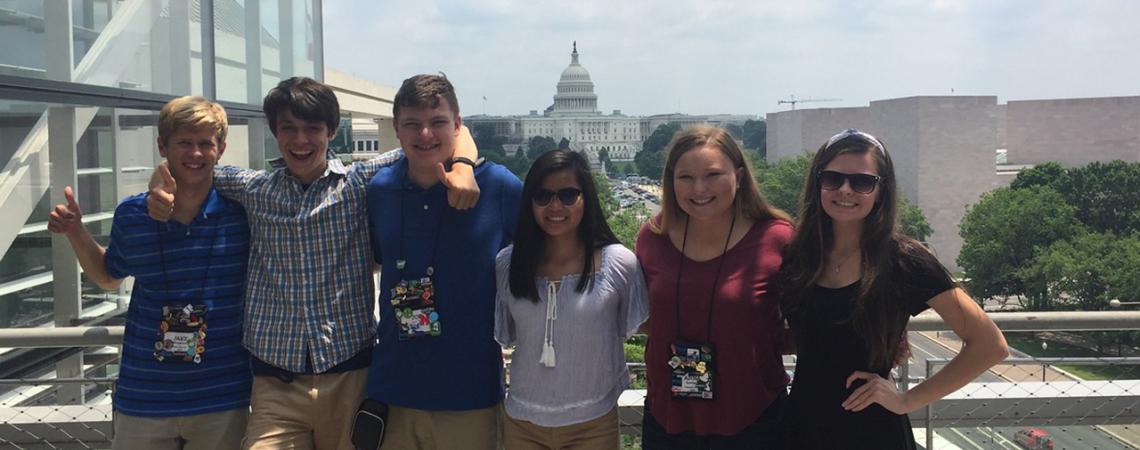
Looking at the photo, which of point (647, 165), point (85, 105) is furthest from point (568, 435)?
point (647, 165)

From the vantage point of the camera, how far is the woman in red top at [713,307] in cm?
248

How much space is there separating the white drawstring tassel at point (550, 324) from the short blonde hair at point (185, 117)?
118 cm

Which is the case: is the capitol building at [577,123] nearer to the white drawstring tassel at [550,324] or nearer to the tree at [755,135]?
the tree at [755,135]

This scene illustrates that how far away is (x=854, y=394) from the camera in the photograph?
2.43 m

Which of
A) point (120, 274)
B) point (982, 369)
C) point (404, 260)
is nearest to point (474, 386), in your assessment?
point (404, 260)

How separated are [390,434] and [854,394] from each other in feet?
4.54

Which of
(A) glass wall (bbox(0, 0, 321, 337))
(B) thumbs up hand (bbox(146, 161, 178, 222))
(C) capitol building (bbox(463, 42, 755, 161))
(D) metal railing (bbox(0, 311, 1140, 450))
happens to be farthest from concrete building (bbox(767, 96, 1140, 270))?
(C) capitol building (bbox(463, 42, 755, 161))

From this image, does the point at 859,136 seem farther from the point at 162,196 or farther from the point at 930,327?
the point at 162,196

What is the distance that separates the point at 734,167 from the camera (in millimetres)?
2643

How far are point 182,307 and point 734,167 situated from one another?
5.61 ft

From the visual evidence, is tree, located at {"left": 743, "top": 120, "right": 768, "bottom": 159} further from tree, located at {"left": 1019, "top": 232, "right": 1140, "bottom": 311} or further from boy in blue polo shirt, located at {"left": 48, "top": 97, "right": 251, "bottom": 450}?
boy in blue polo shirt, located at {"left": 48, "top": 97, "right": 251, "bottom": 450}

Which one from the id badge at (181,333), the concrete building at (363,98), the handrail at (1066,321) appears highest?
the concrete building at (363,98)

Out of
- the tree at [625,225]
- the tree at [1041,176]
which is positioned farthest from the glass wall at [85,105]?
the tree at [1041,176]

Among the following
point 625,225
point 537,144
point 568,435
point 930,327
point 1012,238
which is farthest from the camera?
point 537,144
